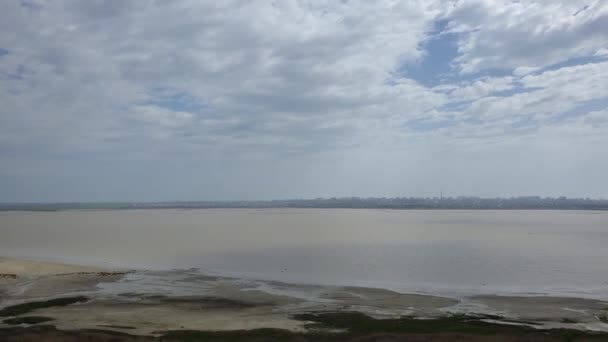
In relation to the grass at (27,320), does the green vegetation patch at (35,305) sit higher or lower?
lower

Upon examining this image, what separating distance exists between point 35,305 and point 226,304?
717 cm

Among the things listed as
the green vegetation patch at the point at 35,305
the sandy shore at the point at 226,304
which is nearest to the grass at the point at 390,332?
the sandy shore at the point at 226,304

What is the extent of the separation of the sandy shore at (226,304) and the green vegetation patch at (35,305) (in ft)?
0.37

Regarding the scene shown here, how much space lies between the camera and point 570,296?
74.3ft

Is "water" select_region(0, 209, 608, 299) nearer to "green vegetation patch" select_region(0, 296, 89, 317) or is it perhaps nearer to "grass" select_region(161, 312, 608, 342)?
"grass" select_region(161, 312, 608, 342)

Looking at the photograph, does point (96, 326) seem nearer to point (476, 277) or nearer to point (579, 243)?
point (476, 277)

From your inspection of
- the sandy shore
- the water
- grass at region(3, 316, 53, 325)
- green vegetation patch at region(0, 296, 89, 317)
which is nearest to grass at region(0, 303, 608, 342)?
the sandy shore

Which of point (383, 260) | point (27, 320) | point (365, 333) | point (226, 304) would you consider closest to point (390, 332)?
point (365, 333)

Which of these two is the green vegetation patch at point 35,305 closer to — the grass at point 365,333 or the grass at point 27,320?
the grass at point 27,320

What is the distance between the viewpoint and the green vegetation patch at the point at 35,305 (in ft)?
59.9

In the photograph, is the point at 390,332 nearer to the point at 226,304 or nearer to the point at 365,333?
the point at 365,333

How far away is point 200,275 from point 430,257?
56.3 ft

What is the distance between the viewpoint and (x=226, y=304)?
20.4m

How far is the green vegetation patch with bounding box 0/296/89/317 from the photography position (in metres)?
18.2
